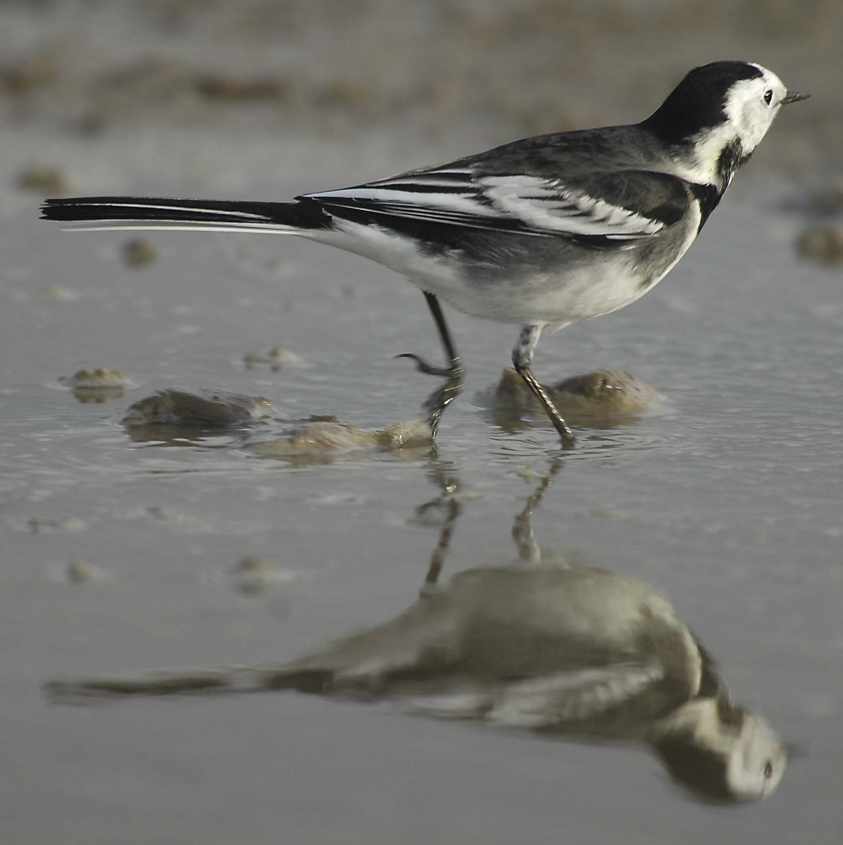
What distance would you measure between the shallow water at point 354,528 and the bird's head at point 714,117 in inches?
→ 28.3

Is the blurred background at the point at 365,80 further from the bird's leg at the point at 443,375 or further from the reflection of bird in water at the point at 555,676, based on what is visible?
the reflection of bird in water at the point at 555,676

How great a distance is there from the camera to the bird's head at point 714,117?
5.23m

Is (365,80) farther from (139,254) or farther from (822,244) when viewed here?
(822,244)

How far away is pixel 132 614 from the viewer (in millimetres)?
3416

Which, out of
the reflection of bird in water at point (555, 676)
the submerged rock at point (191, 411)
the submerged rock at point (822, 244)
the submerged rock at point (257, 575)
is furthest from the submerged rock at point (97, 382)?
the submerged rock at point (822, 244)

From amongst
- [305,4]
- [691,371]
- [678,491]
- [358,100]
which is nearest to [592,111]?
[358,100]

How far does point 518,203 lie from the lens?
4945 millimetres

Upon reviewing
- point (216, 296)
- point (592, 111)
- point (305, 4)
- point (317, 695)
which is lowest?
point (317, 695)

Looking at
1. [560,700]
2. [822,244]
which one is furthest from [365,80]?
[560,700]

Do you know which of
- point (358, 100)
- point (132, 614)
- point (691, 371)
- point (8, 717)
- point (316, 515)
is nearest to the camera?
point (8, 717)

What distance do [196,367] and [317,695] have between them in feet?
9.35

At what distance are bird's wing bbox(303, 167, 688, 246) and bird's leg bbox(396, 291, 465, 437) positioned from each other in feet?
1.48

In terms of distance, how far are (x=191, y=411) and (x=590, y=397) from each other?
1233 millimetres

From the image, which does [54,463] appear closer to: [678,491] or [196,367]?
[196,367]
